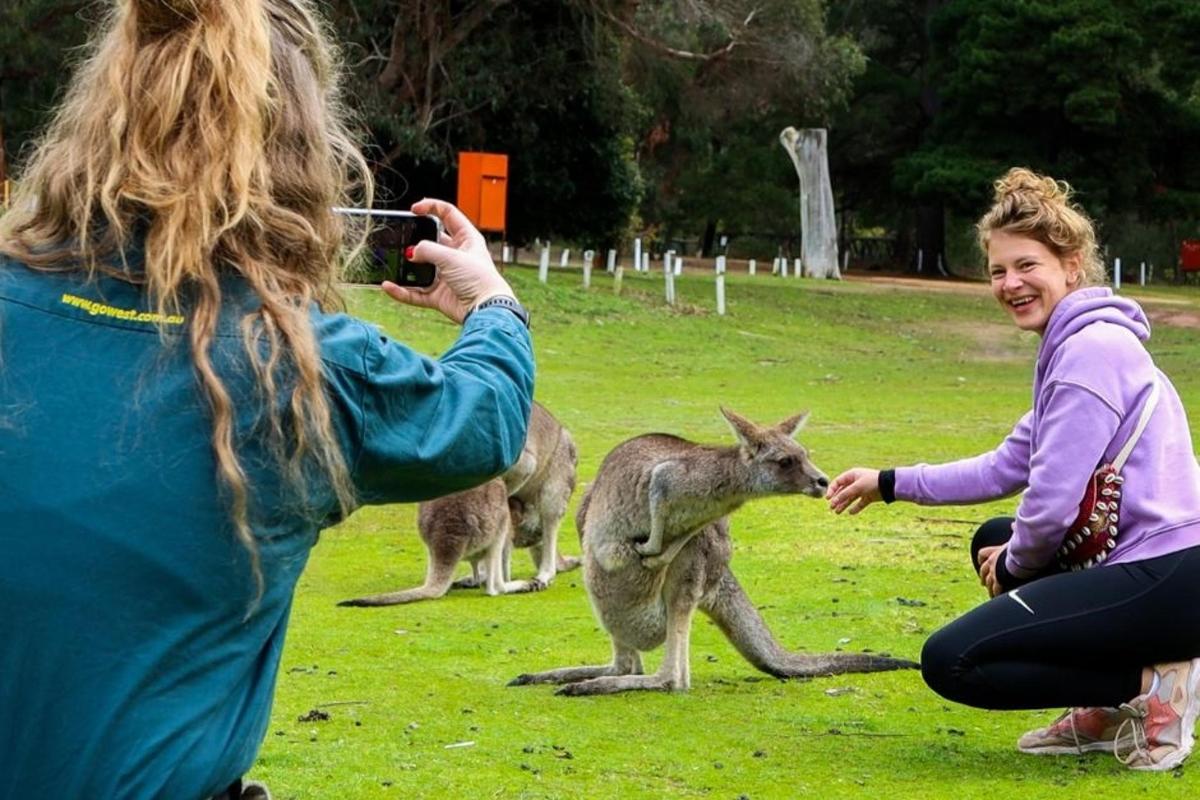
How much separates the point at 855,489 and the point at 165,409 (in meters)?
3.27

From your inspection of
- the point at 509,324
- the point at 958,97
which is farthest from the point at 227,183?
the point at 958,97

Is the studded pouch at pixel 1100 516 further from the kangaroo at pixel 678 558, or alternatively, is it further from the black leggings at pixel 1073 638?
the kangaroo at pixel 678 558

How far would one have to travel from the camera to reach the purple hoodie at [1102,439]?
4.40 metres

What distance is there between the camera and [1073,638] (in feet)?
14.7

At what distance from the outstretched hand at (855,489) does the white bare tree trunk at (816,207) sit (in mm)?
32431

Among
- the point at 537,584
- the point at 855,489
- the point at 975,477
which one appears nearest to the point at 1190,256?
the point at 537,584

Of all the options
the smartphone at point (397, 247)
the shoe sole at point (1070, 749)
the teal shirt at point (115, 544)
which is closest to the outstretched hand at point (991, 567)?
the shoe sole at point (1070, 749)

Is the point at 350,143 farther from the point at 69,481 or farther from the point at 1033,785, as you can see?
the point at 1033,785

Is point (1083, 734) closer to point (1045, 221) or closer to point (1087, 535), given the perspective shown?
point (1087, 535)

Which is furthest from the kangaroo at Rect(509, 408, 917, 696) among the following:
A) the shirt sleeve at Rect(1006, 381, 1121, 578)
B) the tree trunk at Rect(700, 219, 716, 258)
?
the tree trunk at Rect(700, 219, 716, 258)

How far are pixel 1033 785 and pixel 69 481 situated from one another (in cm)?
321

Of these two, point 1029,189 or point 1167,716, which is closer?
point 1167,716

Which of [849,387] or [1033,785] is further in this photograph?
[849,387]

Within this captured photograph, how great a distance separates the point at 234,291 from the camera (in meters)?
1.95
